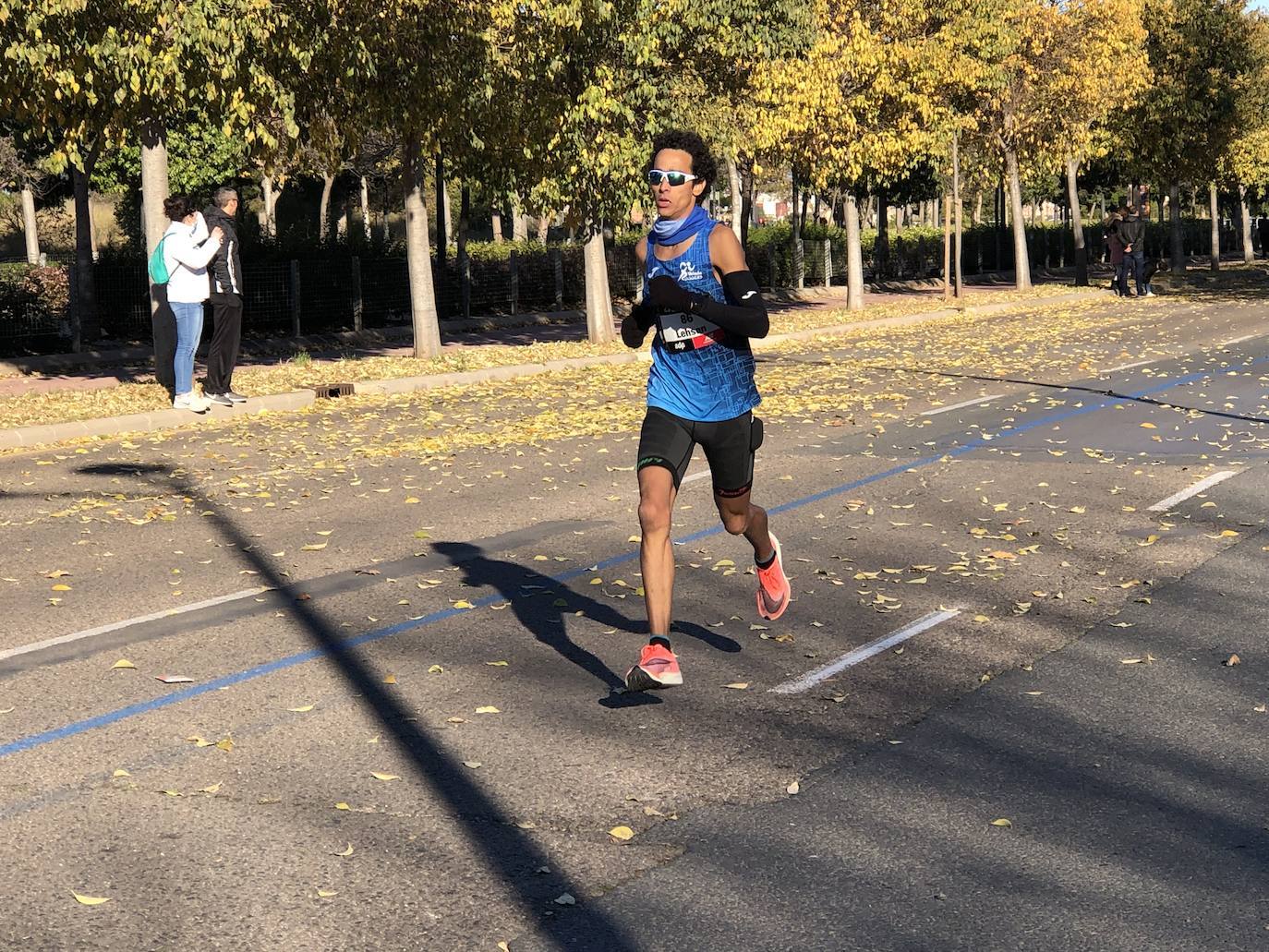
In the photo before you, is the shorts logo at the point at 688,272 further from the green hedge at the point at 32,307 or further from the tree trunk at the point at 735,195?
the tree trunk at the point at 735,195

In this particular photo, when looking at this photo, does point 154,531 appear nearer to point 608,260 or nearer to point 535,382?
point 535,382

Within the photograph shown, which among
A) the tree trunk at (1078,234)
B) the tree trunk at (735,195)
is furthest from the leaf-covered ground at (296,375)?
the tree trunk at (1078,234)

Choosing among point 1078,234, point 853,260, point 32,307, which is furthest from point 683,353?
point 1078,234

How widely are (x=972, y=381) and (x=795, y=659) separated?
12.3 m

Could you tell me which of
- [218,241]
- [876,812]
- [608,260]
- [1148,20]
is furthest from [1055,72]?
[876,812]

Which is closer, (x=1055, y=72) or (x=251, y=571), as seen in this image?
(x=251, y=571)

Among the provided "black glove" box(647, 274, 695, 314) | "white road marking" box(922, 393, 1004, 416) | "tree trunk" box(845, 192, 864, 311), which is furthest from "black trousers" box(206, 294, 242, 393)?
"tree trunk" box(845, 192, 864, 311)

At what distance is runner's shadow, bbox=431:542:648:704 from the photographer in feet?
22.3

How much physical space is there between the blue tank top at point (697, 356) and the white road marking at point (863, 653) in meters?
1.07

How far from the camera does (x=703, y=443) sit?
20.4 feet

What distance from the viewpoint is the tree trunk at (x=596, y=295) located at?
83.4 feet

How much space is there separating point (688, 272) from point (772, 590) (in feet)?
4.94

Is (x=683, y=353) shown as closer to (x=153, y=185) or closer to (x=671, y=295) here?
(x=671, y=295)

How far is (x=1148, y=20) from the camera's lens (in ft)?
147
